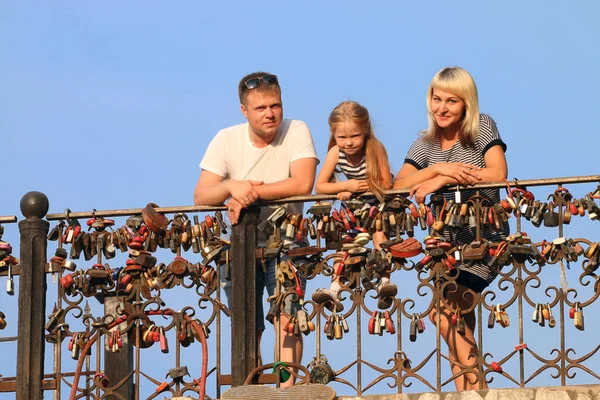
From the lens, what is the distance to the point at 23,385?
1123 centimetres

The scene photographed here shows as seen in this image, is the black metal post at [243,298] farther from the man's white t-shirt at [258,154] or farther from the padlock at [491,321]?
the padlock at [491,321]

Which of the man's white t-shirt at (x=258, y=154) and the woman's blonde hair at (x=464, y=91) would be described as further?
the man's white t-shirt at (x=258, y=154)

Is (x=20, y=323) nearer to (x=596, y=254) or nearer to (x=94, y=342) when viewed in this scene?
(x=94, y=342)

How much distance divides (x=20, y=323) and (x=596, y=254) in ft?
13.9

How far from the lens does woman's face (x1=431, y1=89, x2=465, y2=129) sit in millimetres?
11094

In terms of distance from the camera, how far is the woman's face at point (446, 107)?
1109 centimetres

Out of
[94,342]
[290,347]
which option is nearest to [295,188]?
[290,347]

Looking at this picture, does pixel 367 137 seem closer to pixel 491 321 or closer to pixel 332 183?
pixel 332 183

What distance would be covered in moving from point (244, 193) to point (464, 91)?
1.75 meters

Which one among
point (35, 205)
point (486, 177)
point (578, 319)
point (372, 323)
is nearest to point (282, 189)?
point (372, 323)

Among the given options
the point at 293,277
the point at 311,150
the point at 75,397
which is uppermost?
the point at 311,150

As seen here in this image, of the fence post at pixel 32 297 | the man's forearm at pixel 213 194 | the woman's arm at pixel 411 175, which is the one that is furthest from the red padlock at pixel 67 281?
the woman's arm at pixel 411 175

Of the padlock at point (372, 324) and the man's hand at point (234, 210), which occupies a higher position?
the man's hand at point (234, 210)

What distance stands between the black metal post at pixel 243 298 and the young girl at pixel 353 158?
1.99 ft
